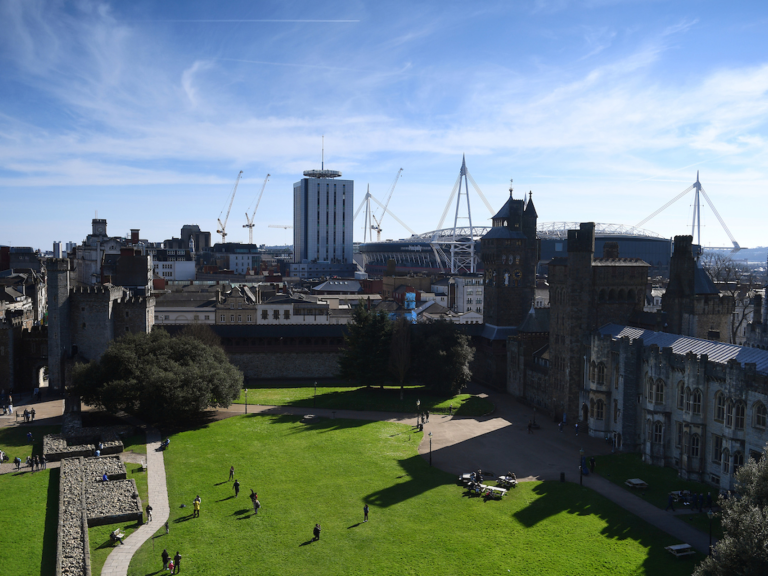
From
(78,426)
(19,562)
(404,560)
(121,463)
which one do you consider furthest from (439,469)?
(78,426)

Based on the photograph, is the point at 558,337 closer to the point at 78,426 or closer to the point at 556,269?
the point at 556,269

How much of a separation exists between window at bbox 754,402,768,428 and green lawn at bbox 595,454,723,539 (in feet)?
18.0

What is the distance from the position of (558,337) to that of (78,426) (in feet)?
143

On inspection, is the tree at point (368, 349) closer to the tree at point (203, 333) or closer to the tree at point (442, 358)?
the tree at point (442, 358)

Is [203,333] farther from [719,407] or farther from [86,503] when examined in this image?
[719,407]

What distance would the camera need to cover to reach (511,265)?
77.9 meters

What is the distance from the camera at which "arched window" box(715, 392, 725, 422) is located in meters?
39.4

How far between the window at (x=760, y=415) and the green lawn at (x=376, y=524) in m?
9.33

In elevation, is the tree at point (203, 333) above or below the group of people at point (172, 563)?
above

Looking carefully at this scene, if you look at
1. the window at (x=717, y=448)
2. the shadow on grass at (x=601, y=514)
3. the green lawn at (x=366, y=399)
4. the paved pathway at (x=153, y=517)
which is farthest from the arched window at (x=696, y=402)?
the paved pathway at (x=153, y=517)

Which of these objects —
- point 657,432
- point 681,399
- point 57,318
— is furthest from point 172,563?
point 57,318

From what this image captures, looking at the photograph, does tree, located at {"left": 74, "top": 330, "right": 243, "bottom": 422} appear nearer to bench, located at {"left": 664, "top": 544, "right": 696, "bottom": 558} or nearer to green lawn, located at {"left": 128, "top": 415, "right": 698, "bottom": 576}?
green lawn, located at {"left": 128, "top": 415, "right": 698, "bottom": 576}

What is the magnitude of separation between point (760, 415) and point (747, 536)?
14.6 metres

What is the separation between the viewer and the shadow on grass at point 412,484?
3853cm
